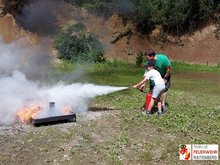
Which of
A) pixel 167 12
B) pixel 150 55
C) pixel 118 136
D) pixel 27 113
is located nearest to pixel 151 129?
pixel 118 136

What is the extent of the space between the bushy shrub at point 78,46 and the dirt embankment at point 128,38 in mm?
1682

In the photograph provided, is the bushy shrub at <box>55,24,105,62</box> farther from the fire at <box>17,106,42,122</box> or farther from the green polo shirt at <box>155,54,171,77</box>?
the fire at <box>17,106,42,122</box>

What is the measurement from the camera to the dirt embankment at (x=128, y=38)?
35.2m

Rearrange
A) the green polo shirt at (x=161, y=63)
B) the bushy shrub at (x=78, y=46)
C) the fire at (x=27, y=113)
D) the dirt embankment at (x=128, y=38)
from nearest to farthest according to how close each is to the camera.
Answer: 1. the fire at (x=27, y=113)
2. the green polo shirt at (x=161, y=63)
3. the bushy shrub at (x=78, y=46)
4. the dirt embankment at (x=128, y=38)

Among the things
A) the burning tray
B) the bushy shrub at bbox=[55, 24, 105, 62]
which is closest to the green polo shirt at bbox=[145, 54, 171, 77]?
the burning tray

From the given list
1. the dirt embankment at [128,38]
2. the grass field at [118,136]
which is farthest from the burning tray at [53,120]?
the dirt embankment at [128,38]

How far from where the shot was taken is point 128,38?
37281mm

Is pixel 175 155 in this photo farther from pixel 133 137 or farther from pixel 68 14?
pixel 68 14

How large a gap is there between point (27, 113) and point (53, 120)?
1.09 meters

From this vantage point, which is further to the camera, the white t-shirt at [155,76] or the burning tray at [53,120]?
the white t-shirt at [155,76]

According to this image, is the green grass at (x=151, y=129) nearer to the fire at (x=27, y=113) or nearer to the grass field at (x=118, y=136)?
the grass field at (x=118, y=136)

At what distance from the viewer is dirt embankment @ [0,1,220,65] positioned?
3516 cm

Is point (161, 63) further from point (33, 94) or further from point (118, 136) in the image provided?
point (33, 94)

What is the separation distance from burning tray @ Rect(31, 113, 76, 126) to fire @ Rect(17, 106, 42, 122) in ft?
1.76
